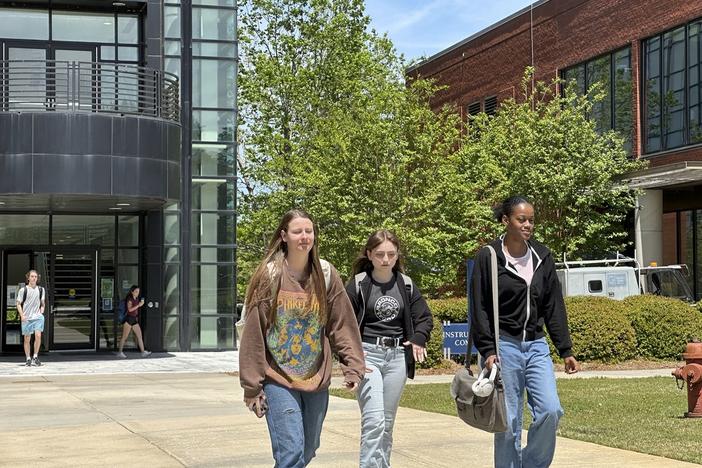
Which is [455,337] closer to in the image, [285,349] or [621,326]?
[621,326]

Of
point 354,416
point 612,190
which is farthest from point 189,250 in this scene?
point 354,416

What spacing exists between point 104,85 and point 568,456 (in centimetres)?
1919

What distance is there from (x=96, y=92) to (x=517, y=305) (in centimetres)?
1860

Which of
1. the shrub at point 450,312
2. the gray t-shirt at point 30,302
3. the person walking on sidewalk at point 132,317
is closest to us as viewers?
the shrub at point 450,312

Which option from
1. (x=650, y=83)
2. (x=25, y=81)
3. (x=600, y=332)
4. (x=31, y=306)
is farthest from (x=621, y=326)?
(x=25, y=81)

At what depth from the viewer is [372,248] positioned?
25.4ft

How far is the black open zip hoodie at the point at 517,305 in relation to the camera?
6827 mm

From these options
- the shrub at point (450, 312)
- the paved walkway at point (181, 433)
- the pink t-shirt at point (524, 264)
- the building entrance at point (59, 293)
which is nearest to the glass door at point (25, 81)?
the building entrance at point (59, 293)

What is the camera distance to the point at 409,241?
27109 millimetres

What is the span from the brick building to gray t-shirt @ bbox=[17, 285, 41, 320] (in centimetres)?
1529

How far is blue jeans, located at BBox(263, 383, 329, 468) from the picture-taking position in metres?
5.77

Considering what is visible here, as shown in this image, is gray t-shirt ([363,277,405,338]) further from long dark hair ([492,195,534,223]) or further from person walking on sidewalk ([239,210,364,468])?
person walking on sidewalk ([239,210,364,468])

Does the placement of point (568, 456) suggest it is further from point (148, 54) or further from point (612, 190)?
point (612, 190)

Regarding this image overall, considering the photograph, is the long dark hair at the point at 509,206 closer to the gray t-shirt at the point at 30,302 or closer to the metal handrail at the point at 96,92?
the gray t-shirt at the point at 30,302
